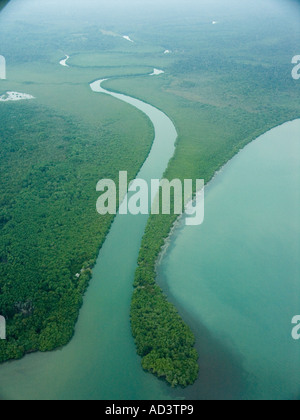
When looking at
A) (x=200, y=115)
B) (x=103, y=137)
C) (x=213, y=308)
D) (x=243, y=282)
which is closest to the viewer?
(x=213, y=308)

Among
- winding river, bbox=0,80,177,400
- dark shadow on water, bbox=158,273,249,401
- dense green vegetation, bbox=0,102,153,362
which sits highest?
dense green vegetation, bbox=0,102,153,362

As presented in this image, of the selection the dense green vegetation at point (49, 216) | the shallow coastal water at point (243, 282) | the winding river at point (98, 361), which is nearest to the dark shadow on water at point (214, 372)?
the shallow coastal water at point (243, 282)

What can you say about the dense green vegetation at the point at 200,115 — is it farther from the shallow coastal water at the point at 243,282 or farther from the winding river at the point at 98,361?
the shallow coastal water at the point at 243,282

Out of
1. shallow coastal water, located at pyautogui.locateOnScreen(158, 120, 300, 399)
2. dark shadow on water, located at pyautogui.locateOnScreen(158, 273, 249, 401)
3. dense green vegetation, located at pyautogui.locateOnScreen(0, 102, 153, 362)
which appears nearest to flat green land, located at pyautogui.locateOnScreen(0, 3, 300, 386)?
dense green vegetation, located at pyautogui.locateOnScreen(0, 102, 153, 362)

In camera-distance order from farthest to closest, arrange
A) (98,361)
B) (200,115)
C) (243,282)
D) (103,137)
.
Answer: (200,115), (103,137), (243,282), (98,361)

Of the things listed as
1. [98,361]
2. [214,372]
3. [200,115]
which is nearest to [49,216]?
[98,361]

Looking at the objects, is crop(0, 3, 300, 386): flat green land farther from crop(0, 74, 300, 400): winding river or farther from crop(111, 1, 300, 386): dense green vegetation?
crop(0, 74, 300, 400): winding river

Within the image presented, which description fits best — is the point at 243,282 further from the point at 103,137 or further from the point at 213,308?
the point at 103,137
